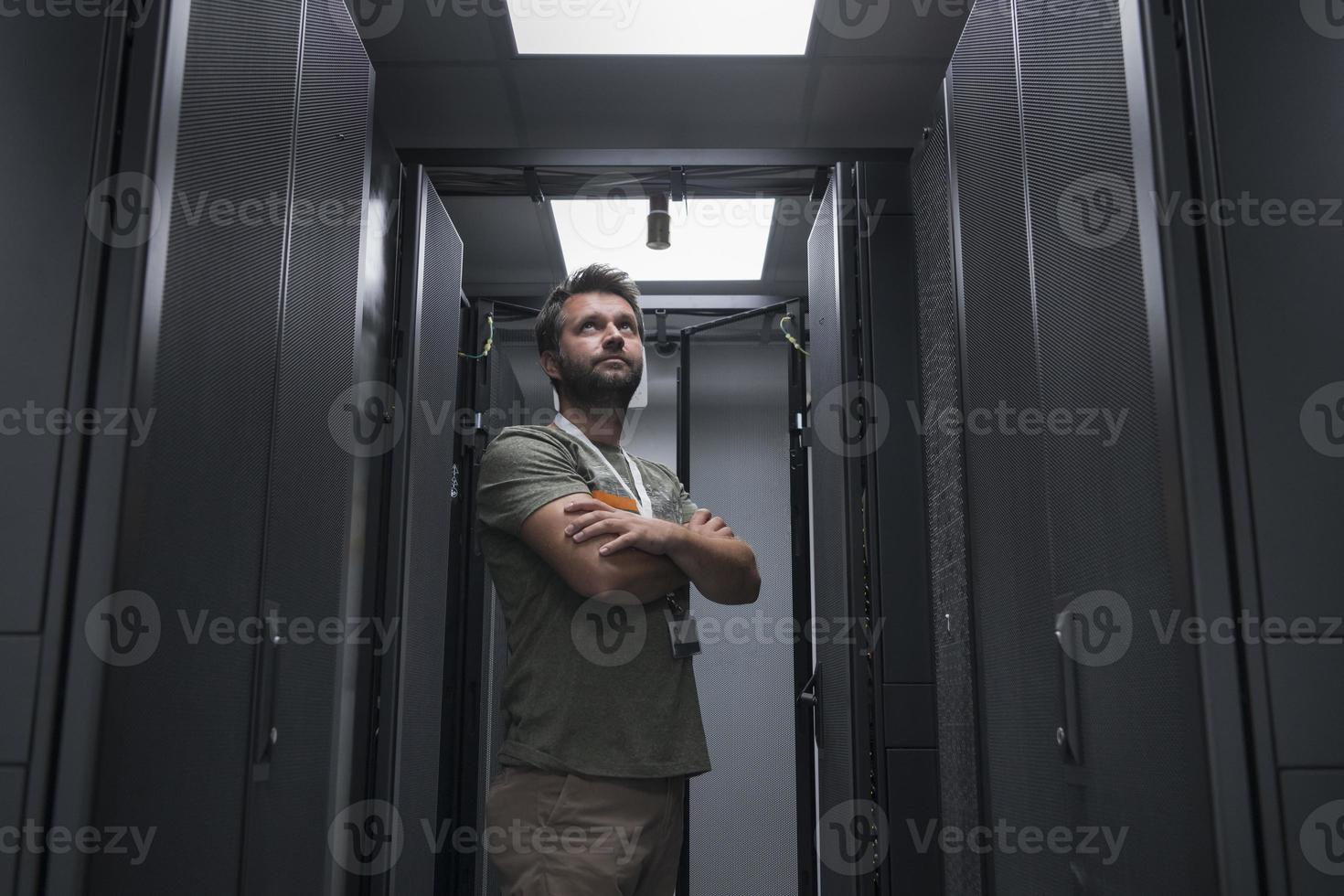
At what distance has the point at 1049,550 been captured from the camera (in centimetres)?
139

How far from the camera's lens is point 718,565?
1707 mm

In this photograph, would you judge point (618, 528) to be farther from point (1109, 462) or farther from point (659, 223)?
point (659, 223)

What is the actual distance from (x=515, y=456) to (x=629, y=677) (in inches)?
16.1

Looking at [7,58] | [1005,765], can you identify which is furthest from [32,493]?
[1005,765]

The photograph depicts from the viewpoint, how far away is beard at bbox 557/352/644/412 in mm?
1891

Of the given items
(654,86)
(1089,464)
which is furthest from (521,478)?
(654,86)

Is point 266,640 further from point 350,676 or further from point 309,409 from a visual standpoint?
point 350,676

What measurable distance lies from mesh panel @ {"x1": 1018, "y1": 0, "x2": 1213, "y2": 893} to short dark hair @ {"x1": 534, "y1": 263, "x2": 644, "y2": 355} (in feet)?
2.77

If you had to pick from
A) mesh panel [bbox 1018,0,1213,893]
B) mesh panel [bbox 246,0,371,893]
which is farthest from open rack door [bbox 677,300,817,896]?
mesh panel [bbox 1018,0,1213,893]

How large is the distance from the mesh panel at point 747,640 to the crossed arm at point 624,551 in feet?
5.50

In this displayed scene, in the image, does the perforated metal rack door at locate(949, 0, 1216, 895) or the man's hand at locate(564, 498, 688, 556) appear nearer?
the perforated metal rack door at locate(949, 0, 1216, 895)

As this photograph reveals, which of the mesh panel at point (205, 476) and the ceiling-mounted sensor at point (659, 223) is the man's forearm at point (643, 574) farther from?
the ceiling-mounted sensor at point (659, 223)

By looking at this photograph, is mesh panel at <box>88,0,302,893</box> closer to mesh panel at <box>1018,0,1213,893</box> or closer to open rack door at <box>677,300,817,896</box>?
mesh panel at <box>1018,0,1213,893</box>

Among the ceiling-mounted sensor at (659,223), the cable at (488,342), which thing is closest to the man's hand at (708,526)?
the ceiling-mounted sensor at (659,223)
